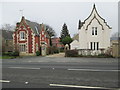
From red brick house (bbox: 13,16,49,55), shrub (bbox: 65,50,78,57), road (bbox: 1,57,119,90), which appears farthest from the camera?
red brick house (bbox: 13,16,49,55)

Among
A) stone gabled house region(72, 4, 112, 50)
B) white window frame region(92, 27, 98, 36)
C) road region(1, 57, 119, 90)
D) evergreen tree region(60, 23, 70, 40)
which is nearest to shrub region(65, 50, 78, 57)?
stone gabled house region(72, 4, 112, 50)

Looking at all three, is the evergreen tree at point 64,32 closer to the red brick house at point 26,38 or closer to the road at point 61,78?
the red brick house at point 26,38

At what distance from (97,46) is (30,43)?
51.5 feet

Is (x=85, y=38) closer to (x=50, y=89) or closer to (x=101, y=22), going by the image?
(x=101, y=22)

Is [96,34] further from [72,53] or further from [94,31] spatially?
[72,53]

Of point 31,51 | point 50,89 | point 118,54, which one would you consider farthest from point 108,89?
point 31,51

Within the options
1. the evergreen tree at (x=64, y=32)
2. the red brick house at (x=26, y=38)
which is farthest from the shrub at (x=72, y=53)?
the evergreen tree at (x=64, y=32)

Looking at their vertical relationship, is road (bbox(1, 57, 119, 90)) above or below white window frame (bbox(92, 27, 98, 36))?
below

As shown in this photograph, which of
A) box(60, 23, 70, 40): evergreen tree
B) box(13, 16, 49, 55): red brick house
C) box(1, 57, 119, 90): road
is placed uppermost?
box(60, 23, 70, 40): evergreen tree

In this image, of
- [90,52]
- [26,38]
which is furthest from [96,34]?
[26,38]

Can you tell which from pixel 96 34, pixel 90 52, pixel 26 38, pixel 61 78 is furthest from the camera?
pixel 26 38

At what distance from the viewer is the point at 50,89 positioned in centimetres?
606

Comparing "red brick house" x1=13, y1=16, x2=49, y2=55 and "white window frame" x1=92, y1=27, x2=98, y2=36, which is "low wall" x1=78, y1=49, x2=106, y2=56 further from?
"red brick house" x1=13, y1=16, x2=49, y2=55

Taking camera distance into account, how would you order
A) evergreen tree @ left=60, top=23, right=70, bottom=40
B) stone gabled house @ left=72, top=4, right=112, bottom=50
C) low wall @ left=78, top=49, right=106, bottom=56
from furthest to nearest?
evergreen tree @ left=60, top=23, right=70, bottom=40, stone gabled house @ left=72, top=4, right=112, bottom=50, low wall @ left=78, top=49, right=106, bottom=56
